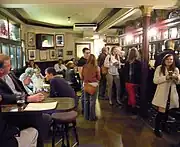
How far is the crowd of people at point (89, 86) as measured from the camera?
2.46 meters

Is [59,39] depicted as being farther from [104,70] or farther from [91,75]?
[91,75]

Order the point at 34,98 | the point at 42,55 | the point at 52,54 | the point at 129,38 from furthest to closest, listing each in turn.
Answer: the point at 52,54, the point at 42,55, the point at 129,38, the point at 34,98

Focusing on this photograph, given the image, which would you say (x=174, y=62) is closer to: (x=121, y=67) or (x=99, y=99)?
(x=121, y=67)

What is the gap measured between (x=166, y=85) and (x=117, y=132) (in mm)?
1191

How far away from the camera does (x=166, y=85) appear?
392cm

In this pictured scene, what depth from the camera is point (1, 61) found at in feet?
7.70

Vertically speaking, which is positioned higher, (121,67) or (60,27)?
(60,27)

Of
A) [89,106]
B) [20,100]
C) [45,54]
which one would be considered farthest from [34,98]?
[45,54]

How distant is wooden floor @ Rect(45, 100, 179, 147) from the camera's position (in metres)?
3.79

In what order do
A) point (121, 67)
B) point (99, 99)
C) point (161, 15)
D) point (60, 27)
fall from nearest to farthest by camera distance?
point (161, 15), point (121, 67), point (99, 99), point (60, 27)

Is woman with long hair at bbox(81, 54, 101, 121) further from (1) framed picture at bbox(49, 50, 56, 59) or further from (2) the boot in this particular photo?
(1) framed picture at bbox(49, 50, 56, 59)

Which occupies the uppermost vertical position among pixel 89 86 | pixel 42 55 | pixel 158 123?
pixel 42 55

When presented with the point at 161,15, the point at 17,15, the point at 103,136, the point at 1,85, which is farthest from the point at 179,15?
the point at 17,15

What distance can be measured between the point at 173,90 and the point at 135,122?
4.23ft
